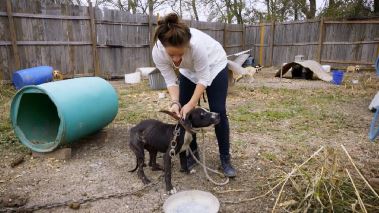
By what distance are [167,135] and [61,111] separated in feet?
4.32

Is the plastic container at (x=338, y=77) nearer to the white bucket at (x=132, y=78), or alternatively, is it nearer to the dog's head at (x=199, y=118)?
the white bucket at (x=132, y=78)

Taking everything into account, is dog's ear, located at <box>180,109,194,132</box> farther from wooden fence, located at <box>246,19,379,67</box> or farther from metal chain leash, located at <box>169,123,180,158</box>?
wooden fence, located at <box>246,19,379,67</box>

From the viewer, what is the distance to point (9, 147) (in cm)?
418

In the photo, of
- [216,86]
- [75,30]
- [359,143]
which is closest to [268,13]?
[75,30]

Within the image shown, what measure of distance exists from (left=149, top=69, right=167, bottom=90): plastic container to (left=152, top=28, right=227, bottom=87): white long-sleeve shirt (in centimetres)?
554

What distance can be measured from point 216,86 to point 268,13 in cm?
2024

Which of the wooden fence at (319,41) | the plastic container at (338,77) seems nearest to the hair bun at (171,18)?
the plastic container at (338,77)

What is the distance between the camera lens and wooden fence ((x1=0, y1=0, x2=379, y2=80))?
8.67m

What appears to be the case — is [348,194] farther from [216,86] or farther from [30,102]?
[30,102]

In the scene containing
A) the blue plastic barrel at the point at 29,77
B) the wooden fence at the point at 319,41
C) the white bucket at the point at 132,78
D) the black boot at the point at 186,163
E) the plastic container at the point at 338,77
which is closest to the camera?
the black boot at the point at 186,163

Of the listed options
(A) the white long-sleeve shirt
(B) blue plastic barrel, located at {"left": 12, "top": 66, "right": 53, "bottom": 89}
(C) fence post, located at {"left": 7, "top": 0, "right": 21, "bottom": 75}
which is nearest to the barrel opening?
(A) the white long-sleeve shirt

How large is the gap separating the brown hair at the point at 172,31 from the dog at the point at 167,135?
2.13 feet

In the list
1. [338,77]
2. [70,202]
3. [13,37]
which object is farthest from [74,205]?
[338,77]

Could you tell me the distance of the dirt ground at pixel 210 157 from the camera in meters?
2.98
